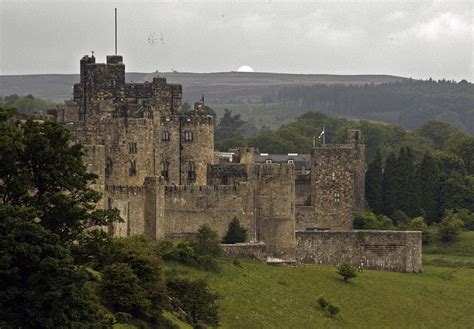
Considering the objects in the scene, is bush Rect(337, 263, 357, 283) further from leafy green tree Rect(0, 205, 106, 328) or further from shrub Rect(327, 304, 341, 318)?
leafy green tree Rect(0, 205, 106, 328)

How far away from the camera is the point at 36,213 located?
4372 centimetres

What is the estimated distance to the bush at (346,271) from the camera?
237ft

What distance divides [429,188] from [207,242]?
33.8m

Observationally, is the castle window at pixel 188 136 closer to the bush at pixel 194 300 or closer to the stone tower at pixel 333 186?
the stone tower at pixel 333 186

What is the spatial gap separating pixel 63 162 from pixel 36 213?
10.3 ft

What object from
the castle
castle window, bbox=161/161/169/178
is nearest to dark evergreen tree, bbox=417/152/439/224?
the castle

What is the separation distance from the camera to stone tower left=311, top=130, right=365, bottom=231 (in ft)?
284

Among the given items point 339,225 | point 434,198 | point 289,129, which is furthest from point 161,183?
point 289,129

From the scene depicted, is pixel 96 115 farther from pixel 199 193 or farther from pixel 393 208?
pixel 393 208

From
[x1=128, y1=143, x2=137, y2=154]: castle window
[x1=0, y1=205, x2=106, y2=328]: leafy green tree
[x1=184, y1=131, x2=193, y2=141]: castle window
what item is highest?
[x1=184, y1=131, x2=193, y2=141]: castle window

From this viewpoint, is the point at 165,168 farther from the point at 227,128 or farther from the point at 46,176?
the point at 227,128

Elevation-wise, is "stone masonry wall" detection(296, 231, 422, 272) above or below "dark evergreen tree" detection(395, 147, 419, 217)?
below

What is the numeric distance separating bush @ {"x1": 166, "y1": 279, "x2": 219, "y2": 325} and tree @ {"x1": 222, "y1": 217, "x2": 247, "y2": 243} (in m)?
14.9

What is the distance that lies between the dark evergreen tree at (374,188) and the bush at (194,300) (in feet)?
A: 129
